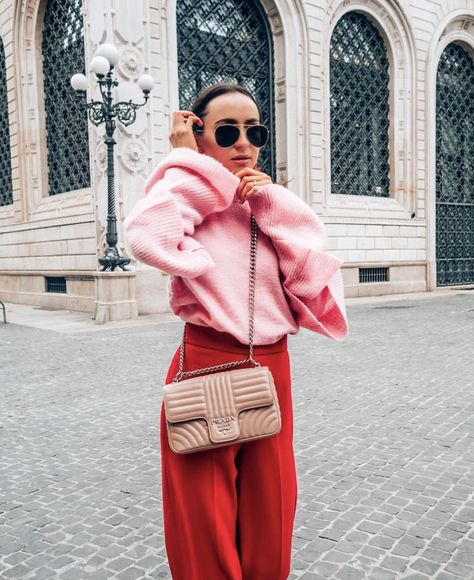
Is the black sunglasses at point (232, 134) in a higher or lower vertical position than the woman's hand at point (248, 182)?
higher

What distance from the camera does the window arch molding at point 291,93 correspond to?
52.5 ft

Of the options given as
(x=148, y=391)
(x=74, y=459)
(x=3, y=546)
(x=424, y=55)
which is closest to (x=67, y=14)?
(x=424, y=55)

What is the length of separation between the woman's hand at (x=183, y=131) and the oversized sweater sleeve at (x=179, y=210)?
0.04 m

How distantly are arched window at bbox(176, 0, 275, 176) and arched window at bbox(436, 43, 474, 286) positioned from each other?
24.0 ft

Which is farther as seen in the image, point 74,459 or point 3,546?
point 74,459

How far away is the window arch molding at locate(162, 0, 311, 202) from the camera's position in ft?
52.5

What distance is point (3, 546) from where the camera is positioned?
290 cm

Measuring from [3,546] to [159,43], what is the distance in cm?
1276

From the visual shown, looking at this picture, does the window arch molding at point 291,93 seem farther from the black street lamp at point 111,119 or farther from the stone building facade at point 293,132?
the black street lamp at point 111,119

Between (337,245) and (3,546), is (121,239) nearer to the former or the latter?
(337,245)

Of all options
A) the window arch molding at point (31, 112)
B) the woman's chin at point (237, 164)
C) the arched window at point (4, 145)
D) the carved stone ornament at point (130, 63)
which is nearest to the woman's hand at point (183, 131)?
the woman's chin at point (237, 164)

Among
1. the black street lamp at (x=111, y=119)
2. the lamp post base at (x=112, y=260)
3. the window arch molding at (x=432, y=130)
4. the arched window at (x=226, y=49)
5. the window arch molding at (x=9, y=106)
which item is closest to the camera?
the black street lamp at (x=111, y=119)

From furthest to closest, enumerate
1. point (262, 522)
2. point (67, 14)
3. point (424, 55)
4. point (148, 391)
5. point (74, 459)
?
1. point (424, 55)
2. point (67, 14)
3. point (148, 391)
4. point (74, 459)
5. point (262, 522)

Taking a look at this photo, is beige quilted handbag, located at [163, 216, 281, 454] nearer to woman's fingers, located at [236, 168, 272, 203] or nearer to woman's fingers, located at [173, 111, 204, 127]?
woman's fingers, located at [236, 168, 272, 203]
